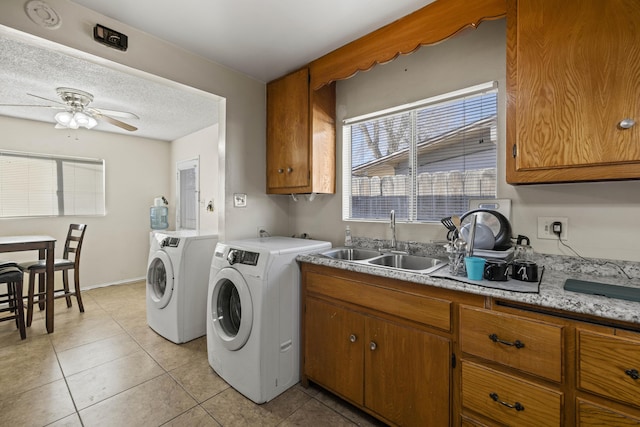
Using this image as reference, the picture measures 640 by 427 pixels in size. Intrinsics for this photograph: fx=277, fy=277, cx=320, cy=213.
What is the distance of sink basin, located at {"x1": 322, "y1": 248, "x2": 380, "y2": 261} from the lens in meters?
2.02

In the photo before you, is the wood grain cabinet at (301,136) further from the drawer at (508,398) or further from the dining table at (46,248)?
the dining table at (46,248)

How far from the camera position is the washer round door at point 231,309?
1.75 metres

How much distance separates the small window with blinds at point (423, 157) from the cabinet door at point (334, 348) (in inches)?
33.7

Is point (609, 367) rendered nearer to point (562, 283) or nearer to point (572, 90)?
point (562, 283)

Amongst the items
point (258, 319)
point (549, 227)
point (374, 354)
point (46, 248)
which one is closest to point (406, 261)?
point (374, 354)

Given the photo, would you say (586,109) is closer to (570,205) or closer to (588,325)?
(570,205)

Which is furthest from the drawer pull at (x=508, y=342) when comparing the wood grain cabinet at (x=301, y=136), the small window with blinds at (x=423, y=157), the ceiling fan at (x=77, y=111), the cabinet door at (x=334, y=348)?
the ceiling fan at (x=77, y=111)

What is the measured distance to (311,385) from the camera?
1.90 meters

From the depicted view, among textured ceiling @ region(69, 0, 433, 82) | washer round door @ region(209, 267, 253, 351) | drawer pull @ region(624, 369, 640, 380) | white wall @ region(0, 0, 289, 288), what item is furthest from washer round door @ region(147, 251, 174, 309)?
drawer pull @ region(624, 369, 640, 380)

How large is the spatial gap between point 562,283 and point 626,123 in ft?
2.19

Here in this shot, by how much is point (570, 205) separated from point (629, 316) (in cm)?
72

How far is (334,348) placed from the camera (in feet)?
5.54

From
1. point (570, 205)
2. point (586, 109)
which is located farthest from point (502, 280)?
point (586, 109)

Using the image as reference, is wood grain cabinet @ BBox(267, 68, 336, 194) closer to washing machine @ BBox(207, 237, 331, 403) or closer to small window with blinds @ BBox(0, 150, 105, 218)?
washing machine @ BBox(207, 237, 331, 403)
